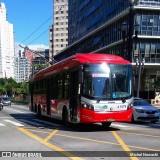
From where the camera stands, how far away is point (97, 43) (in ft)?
256

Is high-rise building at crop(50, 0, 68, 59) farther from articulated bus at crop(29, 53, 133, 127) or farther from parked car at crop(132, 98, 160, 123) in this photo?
articulated bus at crop(29, 53, 133, 127)

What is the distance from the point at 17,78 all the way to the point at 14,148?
460 ft

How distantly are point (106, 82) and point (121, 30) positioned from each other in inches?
1825

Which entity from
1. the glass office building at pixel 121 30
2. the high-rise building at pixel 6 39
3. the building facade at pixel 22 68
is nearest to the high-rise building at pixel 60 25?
the building facade at pixel 22 68

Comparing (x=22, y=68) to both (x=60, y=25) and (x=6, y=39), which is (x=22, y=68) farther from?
(x=60, y=25)

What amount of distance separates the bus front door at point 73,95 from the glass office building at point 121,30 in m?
36.6

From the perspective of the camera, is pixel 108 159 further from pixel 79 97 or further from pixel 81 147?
pixel 79 97

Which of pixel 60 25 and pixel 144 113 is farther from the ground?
pixel 60 25

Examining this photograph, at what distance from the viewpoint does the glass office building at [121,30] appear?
64.4 m

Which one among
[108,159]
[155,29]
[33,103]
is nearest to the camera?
[108,159]

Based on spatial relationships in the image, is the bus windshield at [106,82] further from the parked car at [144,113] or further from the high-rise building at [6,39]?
the high-rise building at [6,39]

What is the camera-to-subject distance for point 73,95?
17.7 meters

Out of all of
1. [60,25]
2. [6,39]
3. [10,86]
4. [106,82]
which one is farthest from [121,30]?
[60,25]

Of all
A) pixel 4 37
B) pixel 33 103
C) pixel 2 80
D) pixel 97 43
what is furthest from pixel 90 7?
pixel 2 80
